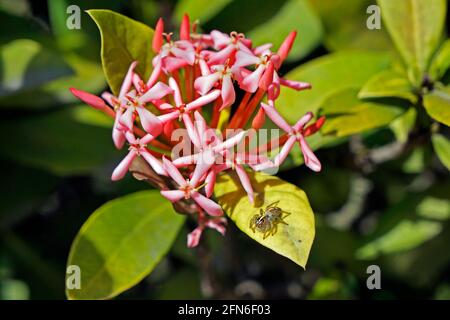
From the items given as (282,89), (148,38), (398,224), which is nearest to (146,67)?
(148,38)

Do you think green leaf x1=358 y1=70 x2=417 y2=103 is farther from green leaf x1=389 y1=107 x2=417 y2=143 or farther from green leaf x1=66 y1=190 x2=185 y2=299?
green leaf x1=66 y1=190 x2=185 y2=299

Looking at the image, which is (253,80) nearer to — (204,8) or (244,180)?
(244,180)

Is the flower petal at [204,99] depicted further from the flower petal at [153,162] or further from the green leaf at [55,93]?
the green leaf at [55,93]

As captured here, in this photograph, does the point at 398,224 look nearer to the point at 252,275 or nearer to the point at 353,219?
the point at 353,219

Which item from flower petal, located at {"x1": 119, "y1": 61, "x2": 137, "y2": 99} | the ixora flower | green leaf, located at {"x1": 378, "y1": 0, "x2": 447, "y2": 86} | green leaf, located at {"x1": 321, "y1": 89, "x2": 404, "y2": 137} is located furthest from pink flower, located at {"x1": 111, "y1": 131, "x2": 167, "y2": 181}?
green leaf, located at {"x1": 378, "y1": 0, "x2": 447, "y2": 86}

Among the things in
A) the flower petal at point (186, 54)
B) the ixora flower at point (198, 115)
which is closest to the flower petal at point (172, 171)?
the ixora flower at point (198, 115)
